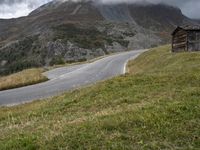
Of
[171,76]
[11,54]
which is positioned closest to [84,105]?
[171,76]

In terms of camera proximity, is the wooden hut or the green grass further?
the wooden hut

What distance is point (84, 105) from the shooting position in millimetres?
14289

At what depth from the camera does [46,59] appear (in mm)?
121750

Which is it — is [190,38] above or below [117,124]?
above

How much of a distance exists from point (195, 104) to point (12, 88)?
22925 mm

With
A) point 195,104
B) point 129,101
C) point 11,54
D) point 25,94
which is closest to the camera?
point 195,104

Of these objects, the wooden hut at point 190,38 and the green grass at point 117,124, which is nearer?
the green grass at point 117,124

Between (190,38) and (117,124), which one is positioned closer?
(117,124)

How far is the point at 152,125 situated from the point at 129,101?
400cm

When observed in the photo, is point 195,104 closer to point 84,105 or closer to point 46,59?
point 84,105

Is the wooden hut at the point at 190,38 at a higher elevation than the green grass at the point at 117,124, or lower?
higher

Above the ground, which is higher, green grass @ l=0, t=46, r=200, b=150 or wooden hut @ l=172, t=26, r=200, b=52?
wooden hut @ l=172, t=26, r=200, b=52

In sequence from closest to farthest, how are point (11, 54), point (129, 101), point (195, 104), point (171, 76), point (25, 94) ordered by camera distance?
point (195, 104), point (129, 101), point (171, 76), point (25, 94), point (11, 54)

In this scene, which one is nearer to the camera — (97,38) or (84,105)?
(84,105)
